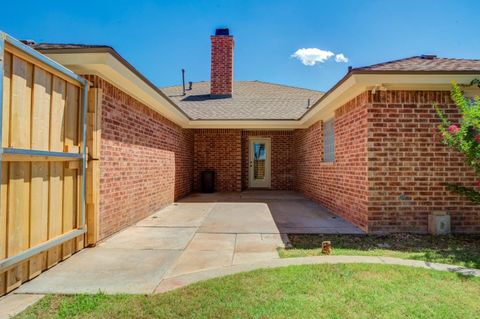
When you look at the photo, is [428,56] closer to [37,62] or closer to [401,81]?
[401,81]

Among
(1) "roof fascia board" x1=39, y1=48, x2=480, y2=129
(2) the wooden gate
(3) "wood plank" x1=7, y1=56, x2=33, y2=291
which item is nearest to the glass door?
(1) "roof fascia board" x1=39, y1=48, x2=480, y2=129

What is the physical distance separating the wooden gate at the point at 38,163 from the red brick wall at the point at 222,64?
10030mm

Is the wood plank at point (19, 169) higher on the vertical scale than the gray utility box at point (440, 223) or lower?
higher

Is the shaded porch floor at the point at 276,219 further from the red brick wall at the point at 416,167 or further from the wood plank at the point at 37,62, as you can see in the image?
the wood plank at the point at 37,62

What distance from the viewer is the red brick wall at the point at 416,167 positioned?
17.9ft

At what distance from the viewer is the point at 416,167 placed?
549 cm

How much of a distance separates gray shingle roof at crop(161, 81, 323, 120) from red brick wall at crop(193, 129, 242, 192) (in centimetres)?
125

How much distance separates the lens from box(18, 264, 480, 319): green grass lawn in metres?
2.51

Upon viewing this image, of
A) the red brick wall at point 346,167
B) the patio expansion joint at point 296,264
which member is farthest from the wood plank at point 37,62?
the red brick wall at point 346,167

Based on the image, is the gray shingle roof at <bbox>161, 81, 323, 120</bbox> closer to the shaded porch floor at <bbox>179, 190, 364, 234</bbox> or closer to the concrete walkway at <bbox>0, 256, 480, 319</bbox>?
the shaded porch floor at <bbox>179, 190, 364, 234</bbox>

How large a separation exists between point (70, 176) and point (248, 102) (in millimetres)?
9644

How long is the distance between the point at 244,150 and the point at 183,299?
10651mm

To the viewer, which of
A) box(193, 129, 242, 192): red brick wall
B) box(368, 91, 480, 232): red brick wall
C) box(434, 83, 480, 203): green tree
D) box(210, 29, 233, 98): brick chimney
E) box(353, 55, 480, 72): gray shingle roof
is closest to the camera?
box(434, 83, 480, 203): green tree

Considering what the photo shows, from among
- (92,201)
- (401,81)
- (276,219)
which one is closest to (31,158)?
(92,201)
